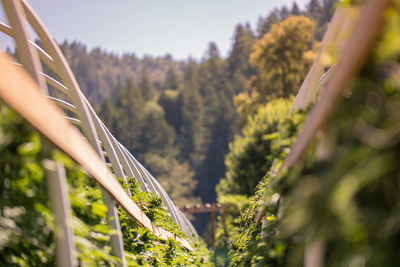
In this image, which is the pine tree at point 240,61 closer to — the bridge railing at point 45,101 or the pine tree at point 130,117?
the pine tree at point 130,117

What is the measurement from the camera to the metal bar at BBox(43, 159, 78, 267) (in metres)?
1.31

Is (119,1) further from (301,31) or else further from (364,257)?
(364,257)

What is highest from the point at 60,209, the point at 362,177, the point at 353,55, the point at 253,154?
the point at 253,154

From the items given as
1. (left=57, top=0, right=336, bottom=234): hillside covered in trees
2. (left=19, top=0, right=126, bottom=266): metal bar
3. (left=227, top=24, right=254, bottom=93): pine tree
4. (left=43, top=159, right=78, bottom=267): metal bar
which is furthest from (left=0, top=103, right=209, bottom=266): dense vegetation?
(left=227, top=24, right=254, bottom=93): pine tree

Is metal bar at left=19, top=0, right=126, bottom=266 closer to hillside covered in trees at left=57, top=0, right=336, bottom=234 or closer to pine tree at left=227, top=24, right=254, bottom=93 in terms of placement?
hillside covered in trees at left=57, top=0, right=336, bottom=234

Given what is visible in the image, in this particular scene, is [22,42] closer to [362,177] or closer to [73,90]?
[73,90]

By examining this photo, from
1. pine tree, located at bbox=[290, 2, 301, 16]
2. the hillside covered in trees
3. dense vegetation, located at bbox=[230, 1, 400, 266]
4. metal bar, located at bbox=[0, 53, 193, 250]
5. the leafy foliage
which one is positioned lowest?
dense vegetation, located at bbox=[230, 1, 400, 266]

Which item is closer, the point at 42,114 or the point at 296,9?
the point at 42,114

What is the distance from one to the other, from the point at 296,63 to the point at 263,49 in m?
2.39

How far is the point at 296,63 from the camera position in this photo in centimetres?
2356

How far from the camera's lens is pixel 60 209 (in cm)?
131

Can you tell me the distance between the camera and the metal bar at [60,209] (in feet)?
4.29

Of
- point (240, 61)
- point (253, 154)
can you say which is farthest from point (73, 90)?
point (240, 61)

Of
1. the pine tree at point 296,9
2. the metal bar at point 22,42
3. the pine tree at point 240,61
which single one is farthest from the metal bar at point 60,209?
the pine tree at point 296,9
